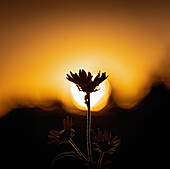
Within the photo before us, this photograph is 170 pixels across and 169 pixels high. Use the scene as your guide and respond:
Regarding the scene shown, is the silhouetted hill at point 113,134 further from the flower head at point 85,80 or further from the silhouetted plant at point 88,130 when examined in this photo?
the flower head at point 85,80

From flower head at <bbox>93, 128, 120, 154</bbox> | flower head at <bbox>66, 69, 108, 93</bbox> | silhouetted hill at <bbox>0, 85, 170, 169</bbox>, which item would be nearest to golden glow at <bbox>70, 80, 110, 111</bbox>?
flower head at <bbox>66, 69, 108, 93</bbox>

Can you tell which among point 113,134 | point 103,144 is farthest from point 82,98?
point 113,134

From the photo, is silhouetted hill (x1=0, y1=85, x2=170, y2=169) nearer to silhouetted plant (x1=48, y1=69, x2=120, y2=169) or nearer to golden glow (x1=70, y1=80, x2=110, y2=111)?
Answer: golden glow (x1=70, y1=80, x2=110, y2=111)

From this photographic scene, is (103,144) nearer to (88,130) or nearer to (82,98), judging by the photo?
(88,130)

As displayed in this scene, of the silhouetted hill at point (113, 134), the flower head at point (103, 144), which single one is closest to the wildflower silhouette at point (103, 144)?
the flower head at point (103, 144)

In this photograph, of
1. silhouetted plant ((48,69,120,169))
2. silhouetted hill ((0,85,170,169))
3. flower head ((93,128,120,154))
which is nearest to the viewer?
silhouetted plant ((48,69,120,169))
